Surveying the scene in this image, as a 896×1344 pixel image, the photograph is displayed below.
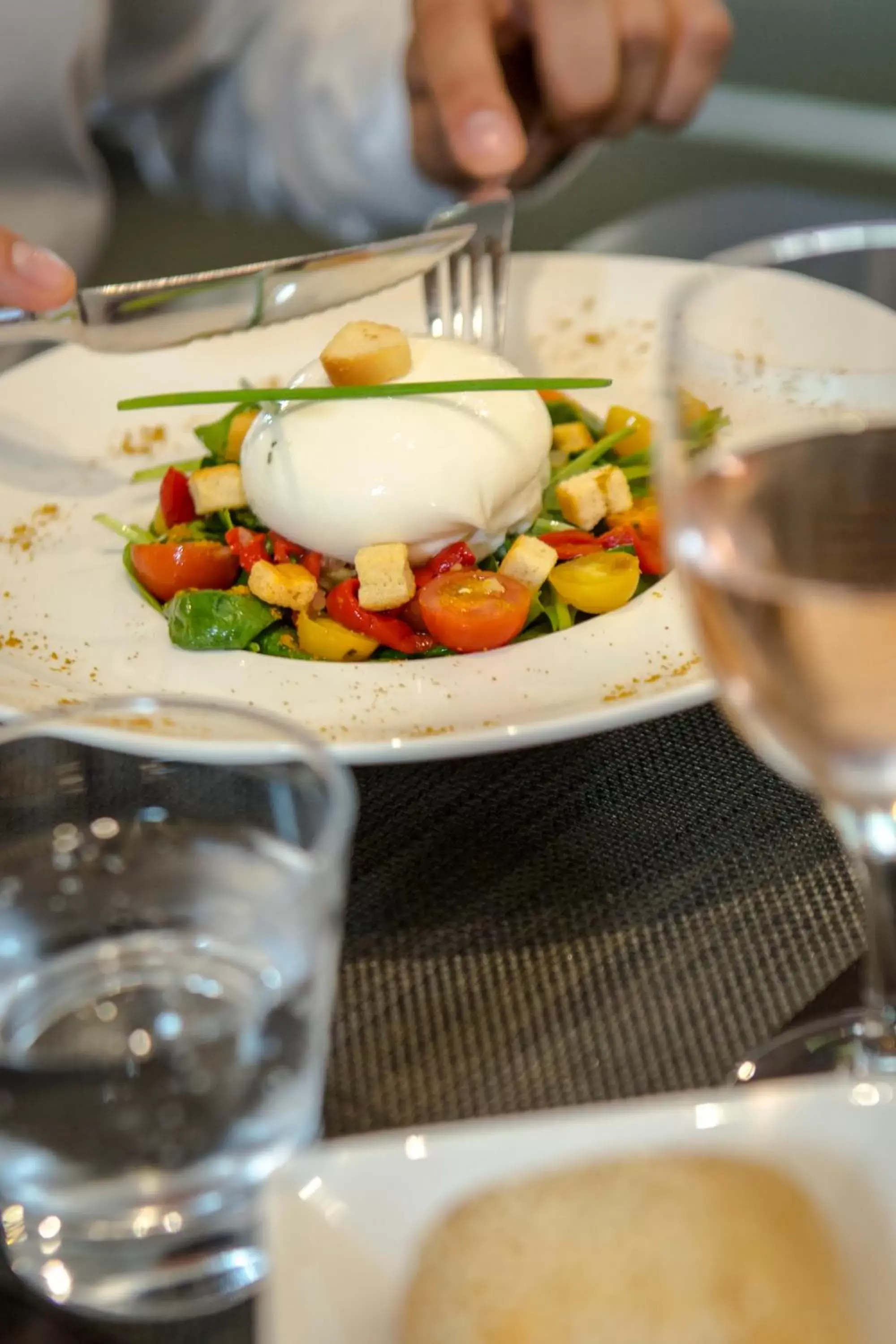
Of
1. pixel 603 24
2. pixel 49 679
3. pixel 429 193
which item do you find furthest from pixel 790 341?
pixel 429 193

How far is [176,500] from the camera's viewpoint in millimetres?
1735

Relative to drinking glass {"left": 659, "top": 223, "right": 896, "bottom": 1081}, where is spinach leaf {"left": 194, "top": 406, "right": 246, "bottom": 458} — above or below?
below

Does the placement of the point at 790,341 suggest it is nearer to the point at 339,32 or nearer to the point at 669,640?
the point at 669,640

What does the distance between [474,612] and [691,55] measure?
5.39 feet

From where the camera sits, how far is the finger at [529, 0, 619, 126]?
7.52 feet

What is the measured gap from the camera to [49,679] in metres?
1.31

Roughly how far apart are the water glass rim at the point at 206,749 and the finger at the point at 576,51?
1.78 meters

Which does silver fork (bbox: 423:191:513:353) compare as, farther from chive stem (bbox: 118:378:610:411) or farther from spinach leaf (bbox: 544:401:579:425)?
chive stem (bbox: 118:378:610:411)

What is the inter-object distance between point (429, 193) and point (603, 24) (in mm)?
794

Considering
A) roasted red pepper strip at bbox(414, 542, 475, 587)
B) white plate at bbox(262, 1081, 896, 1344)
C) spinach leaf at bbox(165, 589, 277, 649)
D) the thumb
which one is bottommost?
roasted red pepper strip at bbox(414, 542, 475, 587)

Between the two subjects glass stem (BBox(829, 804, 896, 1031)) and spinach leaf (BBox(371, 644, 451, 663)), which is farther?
spinach leaf (BBox(371, 644, 451, 663))

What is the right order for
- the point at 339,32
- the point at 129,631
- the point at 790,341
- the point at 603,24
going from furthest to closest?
the point at 339,32 → the point at 603,24 → the point at 129,631 → the point at 790,341

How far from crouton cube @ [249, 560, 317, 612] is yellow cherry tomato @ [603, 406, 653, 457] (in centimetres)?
56

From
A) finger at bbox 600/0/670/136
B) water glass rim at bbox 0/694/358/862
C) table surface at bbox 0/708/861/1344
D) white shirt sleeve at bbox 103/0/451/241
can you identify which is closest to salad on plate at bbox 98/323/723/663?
table surface at bbox 0/708/861/1344
